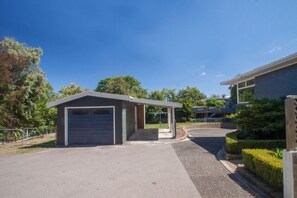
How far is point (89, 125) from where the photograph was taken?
45.2 ft

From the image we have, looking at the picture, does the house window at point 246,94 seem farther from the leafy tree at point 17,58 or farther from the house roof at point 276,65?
the leafy tree at point 17,58

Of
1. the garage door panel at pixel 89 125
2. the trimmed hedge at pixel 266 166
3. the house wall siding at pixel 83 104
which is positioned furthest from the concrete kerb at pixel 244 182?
the garage door panel at pixel 89 125

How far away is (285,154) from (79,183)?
4893 mm

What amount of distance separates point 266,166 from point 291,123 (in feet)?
4.76

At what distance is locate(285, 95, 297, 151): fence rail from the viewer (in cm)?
429

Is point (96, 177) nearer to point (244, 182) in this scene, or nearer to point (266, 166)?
point (244, 182)

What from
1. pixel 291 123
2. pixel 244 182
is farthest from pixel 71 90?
pixel 291 123

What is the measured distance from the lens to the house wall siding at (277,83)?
10195 millimetres

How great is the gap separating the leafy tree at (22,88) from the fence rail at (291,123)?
19077mm

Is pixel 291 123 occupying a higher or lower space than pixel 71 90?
lower

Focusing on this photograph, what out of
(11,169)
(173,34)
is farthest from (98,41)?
(11,169)

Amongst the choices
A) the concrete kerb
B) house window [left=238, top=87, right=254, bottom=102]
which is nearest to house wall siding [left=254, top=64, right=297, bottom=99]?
house window [left=238, top=87, right=254, bottom=102]

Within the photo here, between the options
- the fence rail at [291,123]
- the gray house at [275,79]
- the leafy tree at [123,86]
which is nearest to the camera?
the fence rail at [291,123]

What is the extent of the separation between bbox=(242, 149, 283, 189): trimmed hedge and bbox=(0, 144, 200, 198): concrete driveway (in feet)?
5.57
